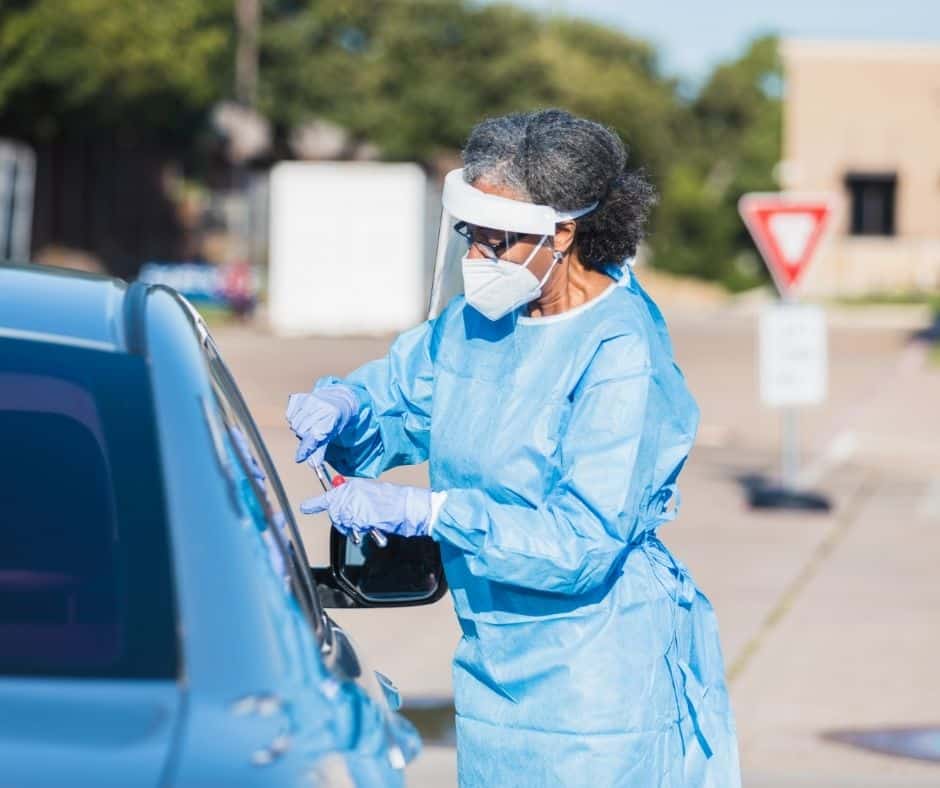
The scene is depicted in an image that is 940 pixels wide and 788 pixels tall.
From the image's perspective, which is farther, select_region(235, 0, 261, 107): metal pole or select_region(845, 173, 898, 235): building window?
select_region(845, 173, 898, 235): building window

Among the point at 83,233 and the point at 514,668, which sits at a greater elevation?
the point at 514,668

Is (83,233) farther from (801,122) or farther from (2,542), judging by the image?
(2,542)

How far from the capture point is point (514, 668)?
11.4ft

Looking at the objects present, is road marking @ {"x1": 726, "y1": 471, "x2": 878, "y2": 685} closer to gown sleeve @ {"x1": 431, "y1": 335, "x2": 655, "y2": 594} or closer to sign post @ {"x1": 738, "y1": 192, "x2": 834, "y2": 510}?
sign post @ {"x1": 738, "y1": 192, "x2": 834, "y2": 510}

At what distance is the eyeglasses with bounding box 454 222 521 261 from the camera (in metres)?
3.51

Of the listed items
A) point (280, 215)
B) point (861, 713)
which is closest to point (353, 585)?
point (861, 713)

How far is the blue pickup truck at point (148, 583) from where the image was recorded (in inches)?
88.7

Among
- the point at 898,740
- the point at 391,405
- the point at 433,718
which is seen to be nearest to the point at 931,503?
the point at 898,740

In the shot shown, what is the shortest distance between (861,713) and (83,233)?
4215cm

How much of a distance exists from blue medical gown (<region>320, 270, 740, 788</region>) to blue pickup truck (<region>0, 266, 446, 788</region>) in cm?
28

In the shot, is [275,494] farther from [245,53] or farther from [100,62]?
[245,53]

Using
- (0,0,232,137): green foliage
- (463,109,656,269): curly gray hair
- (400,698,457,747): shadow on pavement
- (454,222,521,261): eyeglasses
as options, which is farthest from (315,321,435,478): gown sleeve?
(0,0,232,137): green foliage

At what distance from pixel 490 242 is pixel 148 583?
1.22m

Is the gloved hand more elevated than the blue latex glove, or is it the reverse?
the gloved hand
